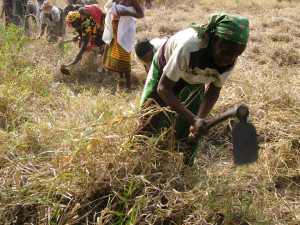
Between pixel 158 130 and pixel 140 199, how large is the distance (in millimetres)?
588


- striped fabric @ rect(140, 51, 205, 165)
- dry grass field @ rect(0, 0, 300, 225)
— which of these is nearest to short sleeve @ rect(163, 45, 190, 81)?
striped fabric @ rect(140, 51, 205, 165)

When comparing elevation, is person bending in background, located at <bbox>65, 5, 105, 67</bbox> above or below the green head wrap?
below

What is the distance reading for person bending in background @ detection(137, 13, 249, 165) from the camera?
1.24 metres

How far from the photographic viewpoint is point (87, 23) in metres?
3.87

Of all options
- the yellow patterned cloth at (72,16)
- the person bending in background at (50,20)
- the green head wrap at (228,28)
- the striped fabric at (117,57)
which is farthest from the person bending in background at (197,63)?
the person bending in background at (50,20)

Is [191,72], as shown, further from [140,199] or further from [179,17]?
[179,17]

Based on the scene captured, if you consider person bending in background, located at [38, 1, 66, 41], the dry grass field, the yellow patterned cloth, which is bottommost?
the dry grass field

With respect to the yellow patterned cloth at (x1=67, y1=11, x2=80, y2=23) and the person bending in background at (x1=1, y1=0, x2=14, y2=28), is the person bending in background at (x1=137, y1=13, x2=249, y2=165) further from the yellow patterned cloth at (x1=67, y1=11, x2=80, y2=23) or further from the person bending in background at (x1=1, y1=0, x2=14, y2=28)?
the person bending in background at (x1=1, y1=0, x2=14, y2=28)

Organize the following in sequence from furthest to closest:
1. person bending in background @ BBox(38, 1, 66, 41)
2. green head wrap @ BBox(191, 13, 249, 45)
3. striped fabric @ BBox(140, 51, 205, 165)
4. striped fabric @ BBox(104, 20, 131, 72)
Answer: person bending in background @ BBox(38, 1, 66, 41), striped fabric @ BBox(104, 20, 131, 72), striped fabric @ BBox(140, 51, 205, 165), green head wrap @ BBox(191, 13, 249, 45)

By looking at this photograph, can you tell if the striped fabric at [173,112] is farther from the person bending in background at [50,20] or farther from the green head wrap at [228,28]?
the person bending in background at [50,20]

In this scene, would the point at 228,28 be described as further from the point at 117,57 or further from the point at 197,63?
the point at 117,57

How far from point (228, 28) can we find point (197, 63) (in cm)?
25

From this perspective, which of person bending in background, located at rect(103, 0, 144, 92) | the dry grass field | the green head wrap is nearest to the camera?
the green head wrap

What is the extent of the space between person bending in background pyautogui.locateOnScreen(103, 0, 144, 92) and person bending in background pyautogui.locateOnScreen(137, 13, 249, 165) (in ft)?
6.62
